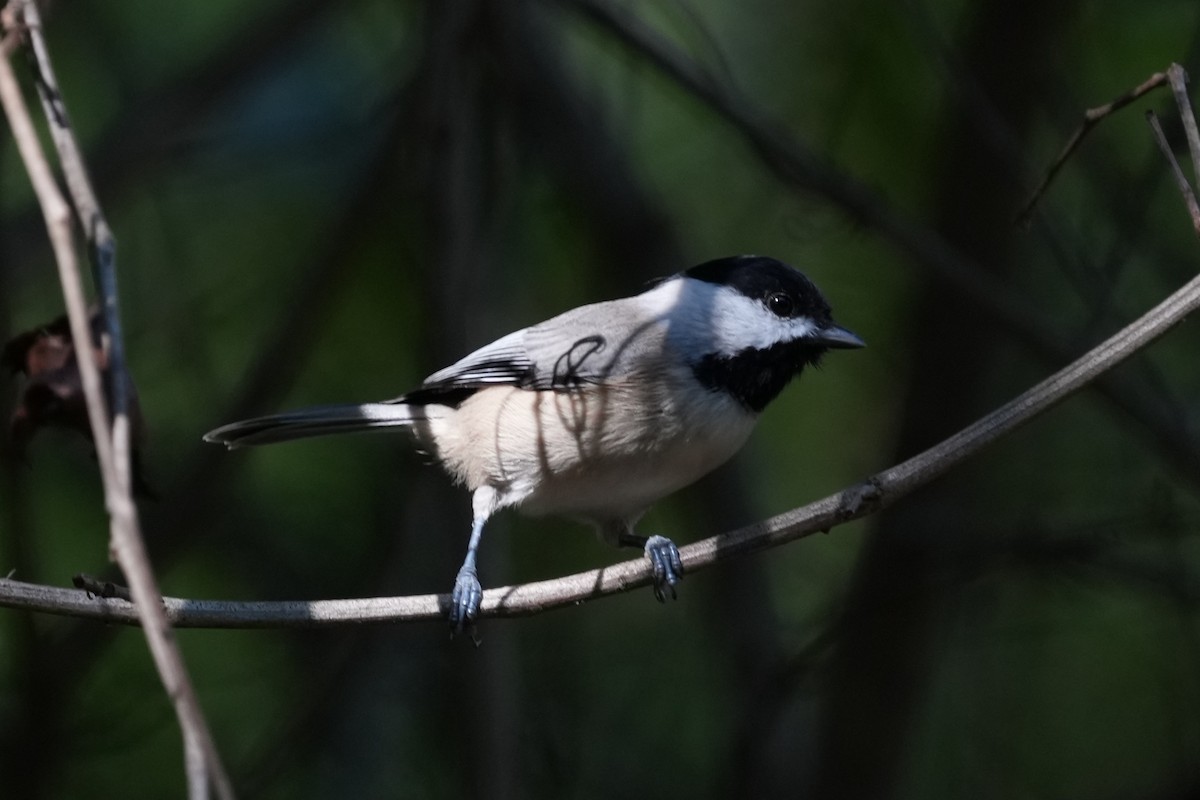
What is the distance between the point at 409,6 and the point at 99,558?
1.93 meters

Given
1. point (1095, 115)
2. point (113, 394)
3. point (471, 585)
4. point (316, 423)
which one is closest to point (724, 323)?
point (471, 585)

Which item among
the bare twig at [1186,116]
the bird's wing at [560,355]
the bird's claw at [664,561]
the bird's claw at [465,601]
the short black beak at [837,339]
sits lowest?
the bird's claw at [664,561]

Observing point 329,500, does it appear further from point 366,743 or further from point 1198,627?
point 1198,627

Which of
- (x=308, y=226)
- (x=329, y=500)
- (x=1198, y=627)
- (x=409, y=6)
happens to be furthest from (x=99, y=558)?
(x=1198, y=627)

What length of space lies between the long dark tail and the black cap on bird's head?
2.47 feet

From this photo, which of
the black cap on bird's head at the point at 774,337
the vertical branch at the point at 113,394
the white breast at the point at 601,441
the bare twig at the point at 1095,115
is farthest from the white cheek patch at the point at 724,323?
the vertical branch at the point at 113,394

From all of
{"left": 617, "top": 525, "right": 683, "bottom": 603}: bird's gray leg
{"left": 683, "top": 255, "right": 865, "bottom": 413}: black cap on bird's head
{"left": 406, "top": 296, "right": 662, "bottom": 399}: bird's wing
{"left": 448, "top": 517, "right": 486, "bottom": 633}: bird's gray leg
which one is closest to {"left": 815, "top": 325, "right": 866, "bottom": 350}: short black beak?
{"left": 683, "top": 255, "right": 865, "bottom": 413}: black cap on bird's head

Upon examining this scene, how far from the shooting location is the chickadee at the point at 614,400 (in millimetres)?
2738

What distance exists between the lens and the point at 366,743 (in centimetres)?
369

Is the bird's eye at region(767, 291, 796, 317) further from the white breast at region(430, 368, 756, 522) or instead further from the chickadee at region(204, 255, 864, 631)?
the white breast at region(430, 368, 756, 522)

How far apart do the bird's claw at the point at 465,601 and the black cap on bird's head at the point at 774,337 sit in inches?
26.7

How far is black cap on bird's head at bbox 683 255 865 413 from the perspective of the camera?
2842mm

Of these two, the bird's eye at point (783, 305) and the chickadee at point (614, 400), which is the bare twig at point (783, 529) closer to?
the chickadee at point (614, 400)

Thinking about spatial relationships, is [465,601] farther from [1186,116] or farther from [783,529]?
[1186,116]
